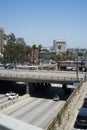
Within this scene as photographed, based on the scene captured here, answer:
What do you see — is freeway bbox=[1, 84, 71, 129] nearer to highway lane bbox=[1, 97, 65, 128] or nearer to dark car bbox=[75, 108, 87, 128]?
highway lane bbox=[1, 97, 65, 128]

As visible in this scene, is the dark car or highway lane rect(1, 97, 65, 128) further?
highway lane rect(1, 97, 65, 128)

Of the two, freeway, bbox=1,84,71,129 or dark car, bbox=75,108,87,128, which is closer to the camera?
dark car, bbox=75,108,87,128

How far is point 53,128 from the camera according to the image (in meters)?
18.4

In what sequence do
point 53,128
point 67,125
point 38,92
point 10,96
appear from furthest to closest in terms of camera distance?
point 38,92 < point 10,96 < point 67,125 < point 53,128

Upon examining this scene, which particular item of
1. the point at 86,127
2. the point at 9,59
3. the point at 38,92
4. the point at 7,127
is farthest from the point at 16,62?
the point at 7,127

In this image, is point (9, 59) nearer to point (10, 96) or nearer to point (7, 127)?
point (10, 96)

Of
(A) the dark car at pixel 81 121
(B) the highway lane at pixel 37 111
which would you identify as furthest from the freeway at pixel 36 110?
(A) the dark car at pixel 81 121

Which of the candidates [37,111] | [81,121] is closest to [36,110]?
[37,111]

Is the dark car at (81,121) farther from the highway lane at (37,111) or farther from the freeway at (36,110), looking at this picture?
the highway lane at (37,111)

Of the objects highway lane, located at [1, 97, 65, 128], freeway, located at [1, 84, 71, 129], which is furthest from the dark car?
highway lane, located at [1, 97, 65, 128]

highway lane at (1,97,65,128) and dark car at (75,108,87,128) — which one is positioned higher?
dark car at (75,108,87,128)

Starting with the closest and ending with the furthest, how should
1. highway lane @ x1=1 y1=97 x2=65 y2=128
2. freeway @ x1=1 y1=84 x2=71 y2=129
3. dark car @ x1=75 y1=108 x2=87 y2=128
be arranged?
dark car @ x1=75 y1=108 x2=87 y2=128, highway lane @ x1=1 y1=97 x2=65 y2=128, freeway @ x1=1 y1=84 x2=71 y2=129

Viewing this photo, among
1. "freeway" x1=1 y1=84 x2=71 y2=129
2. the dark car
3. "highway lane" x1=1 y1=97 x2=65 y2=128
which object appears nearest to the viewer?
the dark car

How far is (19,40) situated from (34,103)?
8175 centimetres
